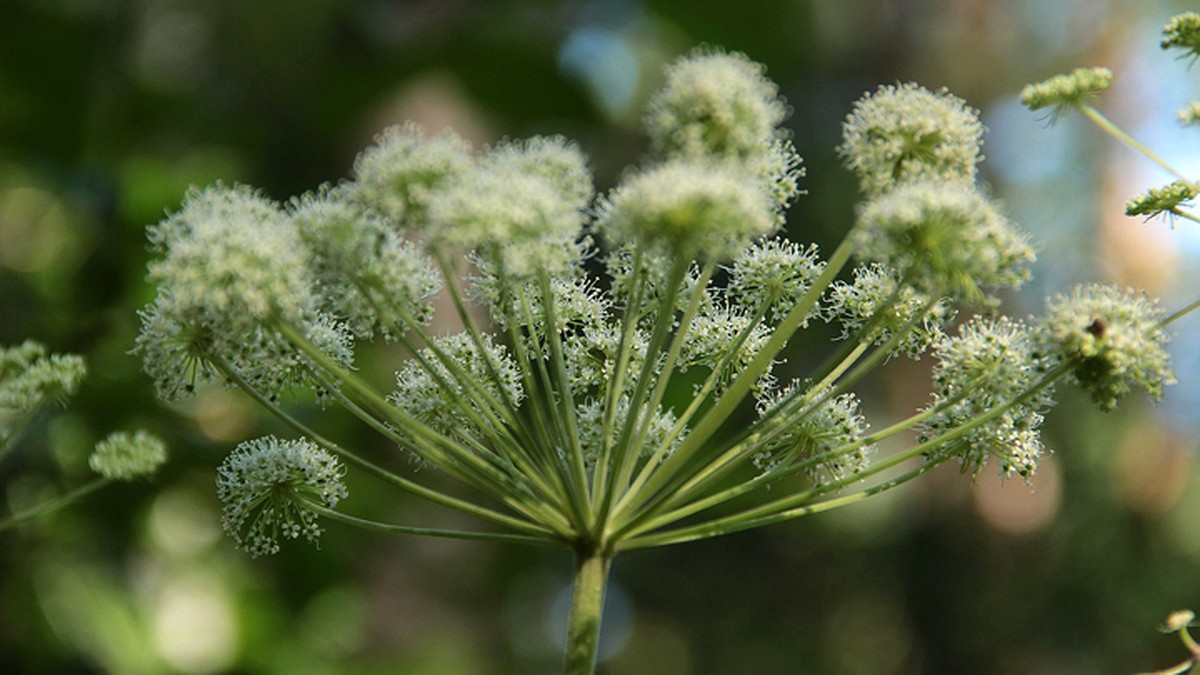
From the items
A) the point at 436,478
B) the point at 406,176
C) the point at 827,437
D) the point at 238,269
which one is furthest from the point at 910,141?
the point at 436,478

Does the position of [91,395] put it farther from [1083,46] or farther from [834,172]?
[1083,46]

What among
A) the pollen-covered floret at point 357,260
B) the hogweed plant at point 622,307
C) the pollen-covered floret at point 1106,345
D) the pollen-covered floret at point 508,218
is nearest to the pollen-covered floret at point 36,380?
the hogweed plant at point 622,307

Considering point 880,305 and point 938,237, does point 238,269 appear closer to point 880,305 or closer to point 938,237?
point 938,237

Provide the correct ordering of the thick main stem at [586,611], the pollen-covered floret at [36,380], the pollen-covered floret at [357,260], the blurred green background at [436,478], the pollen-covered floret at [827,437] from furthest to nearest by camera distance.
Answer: the blurred green background at [436,478], the pollen-covered floret at [827,437], the pollen-covered floret at [36,380], the pollen-covered floret at [357,260], the thick main stem at [586,611]

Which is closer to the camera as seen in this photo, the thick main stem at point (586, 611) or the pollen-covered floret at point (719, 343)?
the thick main stem at point (586, 611)

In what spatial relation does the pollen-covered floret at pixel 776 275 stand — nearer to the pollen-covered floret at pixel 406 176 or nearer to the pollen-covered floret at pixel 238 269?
the pollen-covered floret at pixel 406 176

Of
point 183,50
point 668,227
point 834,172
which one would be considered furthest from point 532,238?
point 834,172
